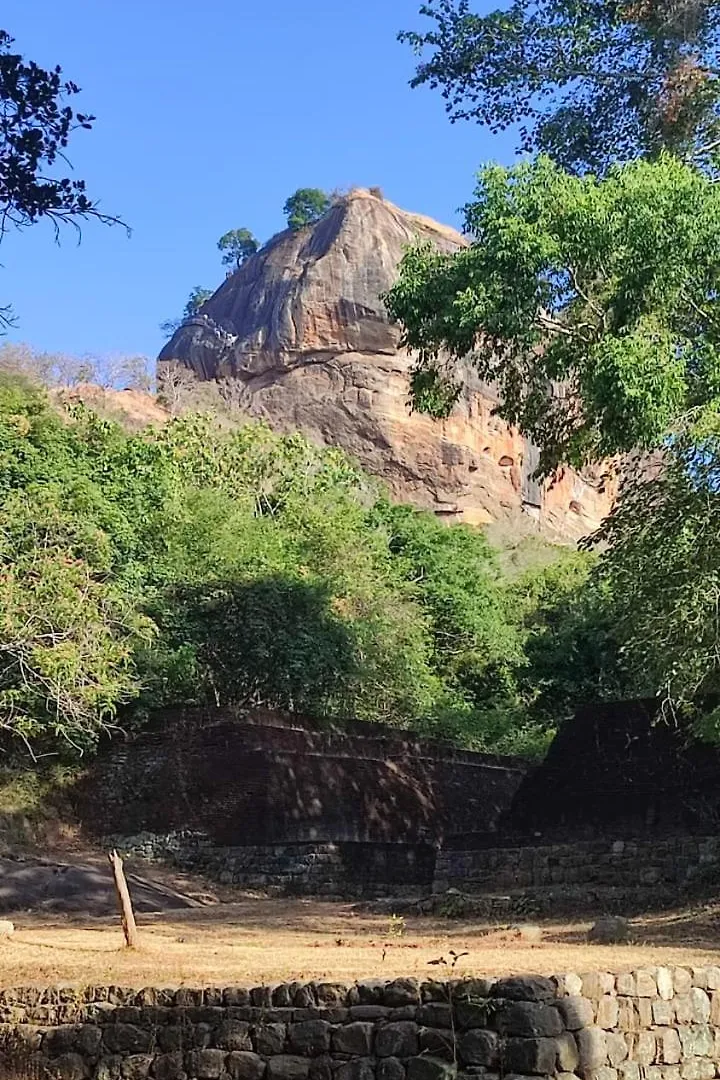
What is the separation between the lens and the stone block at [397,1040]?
555 centimetres

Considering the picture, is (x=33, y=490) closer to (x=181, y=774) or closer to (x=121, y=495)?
(x=121, y=495)

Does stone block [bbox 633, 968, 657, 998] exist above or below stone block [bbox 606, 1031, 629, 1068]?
above

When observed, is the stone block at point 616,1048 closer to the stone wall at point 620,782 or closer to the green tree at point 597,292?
the green tree at point 597,292

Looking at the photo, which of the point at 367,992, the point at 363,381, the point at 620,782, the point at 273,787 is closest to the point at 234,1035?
the point at 367,992

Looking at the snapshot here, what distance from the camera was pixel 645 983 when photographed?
19.4 feet

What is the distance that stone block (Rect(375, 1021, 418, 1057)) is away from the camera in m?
5.55

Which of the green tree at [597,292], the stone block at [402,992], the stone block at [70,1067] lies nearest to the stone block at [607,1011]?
the stone block at [402,992]

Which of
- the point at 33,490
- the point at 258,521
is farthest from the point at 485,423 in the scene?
the point at 33,490

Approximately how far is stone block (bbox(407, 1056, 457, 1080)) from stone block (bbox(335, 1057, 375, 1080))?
22cm

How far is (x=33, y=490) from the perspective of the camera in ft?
58.4

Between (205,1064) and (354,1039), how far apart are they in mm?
895

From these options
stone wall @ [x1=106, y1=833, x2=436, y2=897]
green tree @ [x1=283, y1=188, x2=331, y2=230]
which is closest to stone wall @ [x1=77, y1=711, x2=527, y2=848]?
stone wall @ [x1=106, y1=833, x2=436, y2=897]

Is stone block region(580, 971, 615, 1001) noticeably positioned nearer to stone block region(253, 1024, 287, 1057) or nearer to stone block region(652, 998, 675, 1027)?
stone block region(652, 998, 675, 1027)

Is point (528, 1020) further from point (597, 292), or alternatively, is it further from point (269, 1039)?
point (597, 292)
